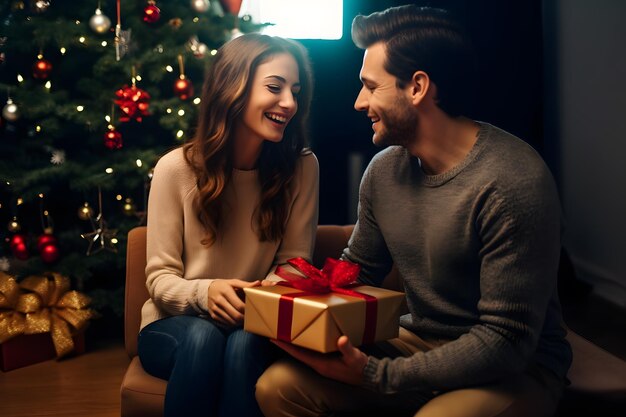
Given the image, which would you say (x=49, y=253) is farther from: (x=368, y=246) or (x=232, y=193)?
(x=368, y=246)

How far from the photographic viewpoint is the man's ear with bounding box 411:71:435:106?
1.66 m

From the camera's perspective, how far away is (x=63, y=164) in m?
2.97

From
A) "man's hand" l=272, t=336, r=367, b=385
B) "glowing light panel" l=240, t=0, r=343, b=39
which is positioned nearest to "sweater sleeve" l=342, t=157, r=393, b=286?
"man's hand" l=272, t=336, r=367, b=385

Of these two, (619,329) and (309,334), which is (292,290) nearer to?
(309,334)

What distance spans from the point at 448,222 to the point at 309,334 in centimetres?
38

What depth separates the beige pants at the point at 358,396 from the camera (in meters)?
1.51

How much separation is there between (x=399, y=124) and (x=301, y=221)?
0.49 metres

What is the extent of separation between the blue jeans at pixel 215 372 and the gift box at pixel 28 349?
1.38 metres

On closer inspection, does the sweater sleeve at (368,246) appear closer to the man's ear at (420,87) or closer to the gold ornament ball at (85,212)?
the man's ear at (420,87)

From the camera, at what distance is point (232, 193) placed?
207 centimetres

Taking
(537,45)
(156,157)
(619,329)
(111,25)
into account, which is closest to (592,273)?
(619,329)

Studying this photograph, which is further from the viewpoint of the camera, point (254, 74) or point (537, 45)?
point (537, 45)

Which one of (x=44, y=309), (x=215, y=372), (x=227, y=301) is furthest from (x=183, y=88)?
(x=215, y=372)

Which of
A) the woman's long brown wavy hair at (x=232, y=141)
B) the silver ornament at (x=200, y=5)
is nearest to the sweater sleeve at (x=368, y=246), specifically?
the woman's long brown wavy hair at (x=232, y=141)
